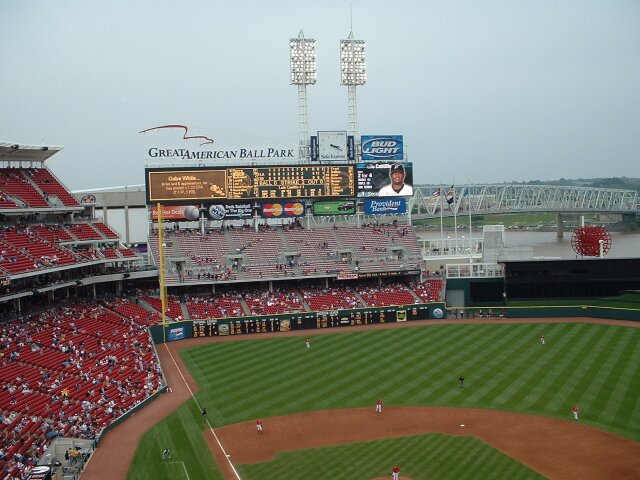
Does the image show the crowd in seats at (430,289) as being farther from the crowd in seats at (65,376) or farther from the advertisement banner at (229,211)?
the crowd in seats at (65,376)

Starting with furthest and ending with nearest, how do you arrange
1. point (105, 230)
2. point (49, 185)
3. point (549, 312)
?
point (105, 230) → point (549, 312) → point (49, 185)

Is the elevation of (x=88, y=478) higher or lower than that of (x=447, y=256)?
lower

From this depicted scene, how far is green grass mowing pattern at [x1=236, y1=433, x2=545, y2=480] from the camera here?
84.2 ft

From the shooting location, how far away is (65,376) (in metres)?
35.9

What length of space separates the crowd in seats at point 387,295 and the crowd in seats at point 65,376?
20.3m

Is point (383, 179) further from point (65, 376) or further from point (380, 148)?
point (65, 376)

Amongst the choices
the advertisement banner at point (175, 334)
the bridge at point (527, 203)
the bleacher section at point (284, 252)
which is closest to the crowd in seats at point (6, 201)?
the bleacher section at point (284, 252)

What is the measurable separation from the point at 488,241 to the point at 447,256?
5347 mm

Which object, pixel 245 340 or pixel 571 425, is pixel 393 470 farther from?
pixel 245 340

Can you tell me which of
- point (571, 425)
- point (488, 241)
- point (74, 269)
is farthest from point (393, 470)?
point (488, 241)

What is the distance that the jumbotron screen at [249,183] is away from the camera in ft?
200

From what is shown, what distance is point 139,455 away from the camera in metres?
28.6

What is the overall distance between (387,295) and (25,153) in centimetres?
3264

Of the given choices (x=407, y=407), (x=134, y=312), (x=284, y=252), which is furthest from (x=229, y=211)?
(x=407, y=407)
